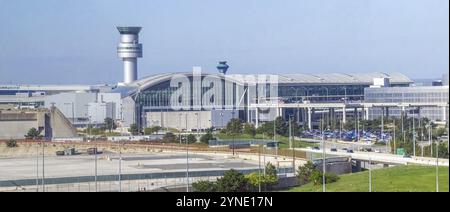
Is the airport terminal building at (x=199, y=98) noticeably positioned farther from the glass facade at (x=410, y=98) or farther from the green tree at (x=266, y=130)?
the green tree at (x=266, y=130)

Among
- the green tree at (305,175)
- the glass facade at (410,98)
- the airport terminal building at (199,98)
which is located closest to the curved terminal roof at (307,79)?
the airport terminal building at (199,98)

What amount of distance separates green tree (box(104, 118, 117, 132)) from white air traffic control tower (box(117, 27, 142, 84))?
423 inches

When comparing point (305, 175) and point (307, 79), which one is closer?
point (305, 175)

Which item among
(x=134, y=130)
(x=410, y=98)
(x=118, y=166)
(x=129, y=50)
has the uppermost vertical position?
(x=129, y=50)

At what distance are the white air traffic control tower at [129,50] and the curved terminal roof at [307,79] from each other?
26.4 feet

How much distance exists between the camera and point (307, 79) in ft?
69.8

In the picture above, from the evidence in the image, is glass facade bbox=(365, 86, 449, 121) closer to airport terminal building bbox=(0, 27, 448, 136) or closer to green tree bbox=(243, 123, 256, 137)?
airport terminal building bbox=(0, 27, 448, 136)

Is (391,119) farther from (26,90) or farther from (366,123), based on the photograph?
(26,90)

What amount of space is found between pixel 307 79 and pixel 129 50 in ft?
29.7

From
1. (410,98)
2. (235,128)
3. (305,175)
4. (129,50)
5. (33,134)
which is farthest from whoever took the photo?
(129,50)

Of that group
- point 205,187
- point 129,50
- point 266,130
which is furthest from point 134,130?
point 129,50

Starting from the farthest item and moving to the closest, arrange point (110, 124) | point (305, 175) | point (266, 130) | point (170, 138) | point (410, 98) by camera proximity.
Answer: point (110, 124)
point (410, 98)
point (266, 130)
point (170, 138)
point (305, 175)

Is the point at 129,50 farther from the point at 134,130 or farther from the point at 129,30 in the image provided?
the point at 134,130
